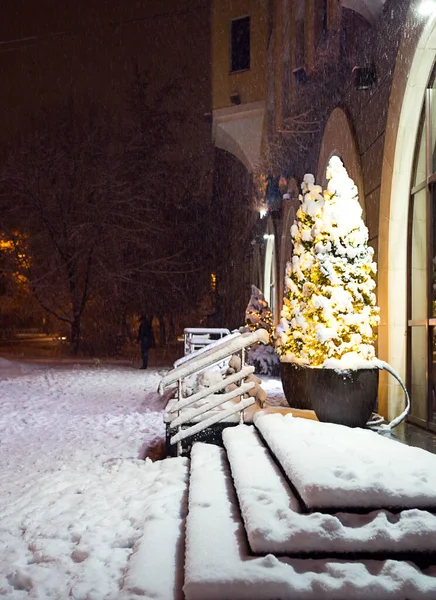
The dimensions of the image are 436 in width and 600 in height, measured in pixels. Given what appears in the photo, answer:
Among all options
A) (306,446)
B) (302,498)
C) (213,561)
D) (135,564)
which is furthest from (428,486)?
(135,564)

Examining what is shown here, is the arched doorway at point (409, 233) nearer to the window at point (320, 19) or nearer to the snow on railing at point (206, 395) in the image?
the snow on railing at point (206, 395)

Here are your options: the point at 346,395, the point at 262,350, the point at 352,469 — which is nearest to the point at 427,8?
the point at 346,395

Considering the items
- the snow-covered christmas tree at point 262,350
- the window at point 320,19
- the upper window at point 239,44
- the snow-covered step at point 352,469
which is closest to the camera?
the snow-covered step at point 352,469

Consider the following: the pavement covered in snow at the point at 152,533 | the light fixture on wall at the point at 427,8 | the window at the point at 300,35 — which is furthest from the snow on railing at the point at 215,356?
the window at the point at 300,35

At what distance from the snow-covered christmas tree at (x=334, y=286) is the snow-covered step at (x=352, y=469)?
5.64 ft

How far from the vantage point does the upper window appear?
2039 cm

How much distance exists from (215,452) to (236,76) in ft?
56.4

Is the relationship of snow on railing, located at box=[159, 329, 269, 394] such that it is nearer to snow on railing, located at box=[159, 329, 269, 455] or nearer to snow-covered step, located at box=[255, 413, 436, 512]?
snow on railing, located at box=[159, 329, 269, 455]

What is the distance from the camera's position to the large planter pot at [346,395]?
21.7 feet

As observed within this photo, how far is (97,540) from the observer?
429 centimetres

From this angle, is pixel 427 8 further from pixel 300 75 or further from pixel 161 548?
pixel 161 548

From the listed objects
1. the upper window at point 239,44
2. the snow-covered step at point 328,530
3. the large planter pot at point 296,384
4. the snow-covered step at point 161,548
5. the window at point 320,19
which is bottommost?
the snow-covered step at point 161,548

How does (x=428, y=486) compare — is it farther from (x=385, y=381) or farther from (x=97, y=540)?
(x=385, y=381)

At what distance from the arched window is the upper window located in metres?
14.3
